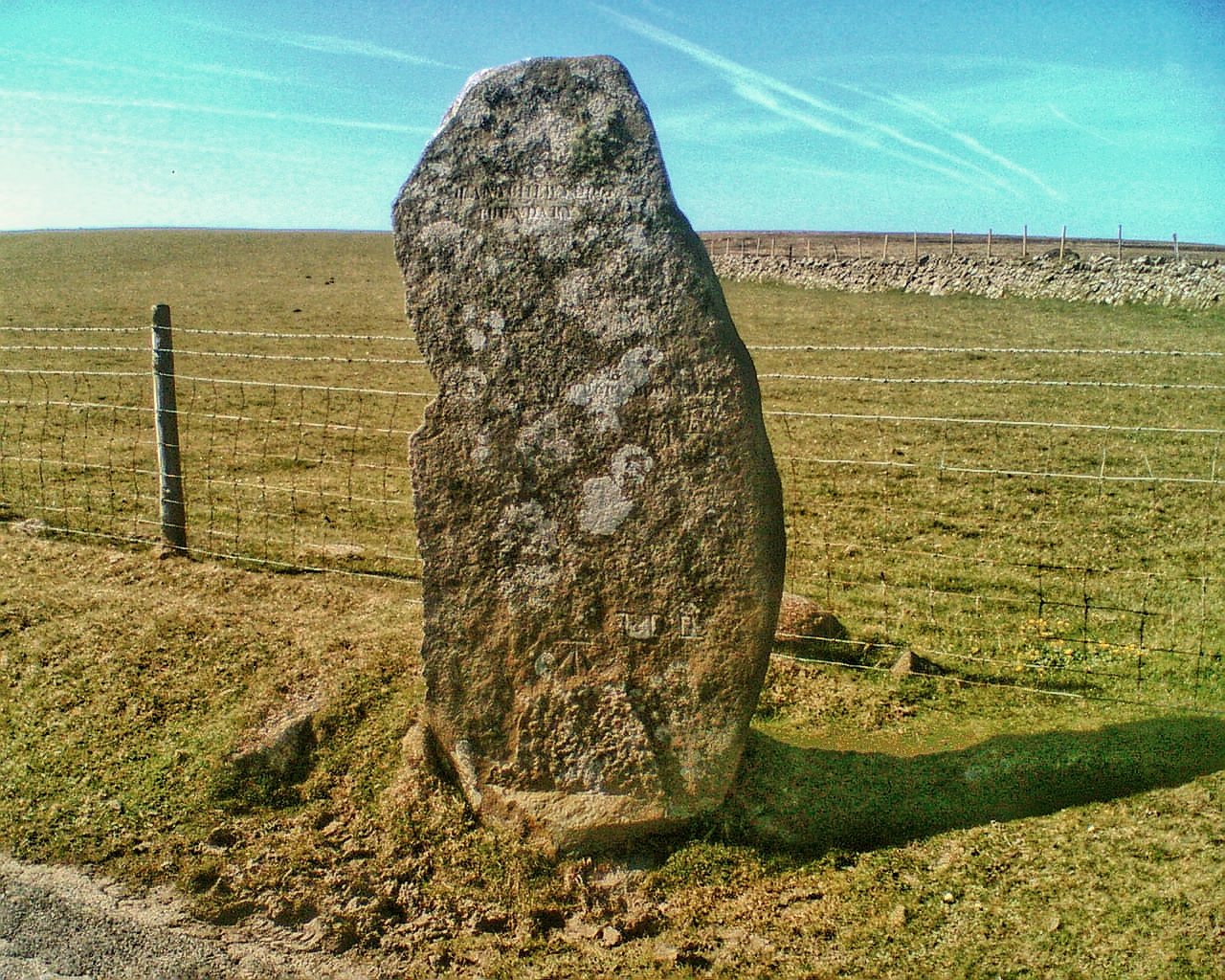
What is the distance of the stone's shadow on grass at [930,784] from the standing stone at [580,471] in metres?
0.25

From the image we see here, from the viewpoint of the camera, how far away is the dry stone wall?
2189 cm

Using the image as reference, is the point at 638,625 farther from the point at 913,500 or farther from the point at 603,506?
the point at 913,500

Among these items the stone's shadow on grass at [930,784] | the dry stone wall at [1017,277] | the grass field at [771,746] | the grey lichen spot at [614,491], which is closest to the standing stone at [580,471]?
the grey lichen spot at [614,491]

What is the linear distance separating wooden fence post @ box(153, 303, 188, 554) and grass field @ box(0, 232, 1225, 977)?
0.87 ft

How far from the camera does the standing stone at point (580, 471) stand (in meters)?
3.32

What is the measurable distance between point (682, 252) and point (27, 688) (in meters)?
3.62

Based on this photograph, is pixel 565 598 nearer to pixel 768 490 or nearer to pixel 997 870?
pixel 768 490

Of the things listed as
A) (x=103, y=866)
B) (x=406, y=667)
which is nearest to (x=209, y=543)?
(x=406, y=667)

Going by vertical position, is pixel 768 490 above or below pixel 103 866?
above

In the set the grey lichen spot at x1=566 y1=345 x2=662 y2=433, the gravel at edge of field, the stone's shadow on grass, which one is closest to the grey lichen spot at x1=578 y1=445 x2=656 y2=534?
the grey lichen spot at x1=566 y1=345 x2=662 y2=433

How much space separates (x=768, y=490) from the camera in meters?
3.38

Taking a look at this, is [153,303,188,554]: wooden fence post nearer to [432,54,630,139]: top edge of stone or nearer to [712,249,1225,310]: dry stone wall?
[432,54,630,139]: top edge of stone

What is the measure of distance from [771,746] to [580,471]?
1.38 metres

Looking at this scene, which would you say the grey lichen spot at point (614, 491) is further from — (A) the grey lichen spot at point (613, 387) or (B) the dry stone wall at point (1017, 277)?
(B) the dry stone wall at point (1017, 277)
